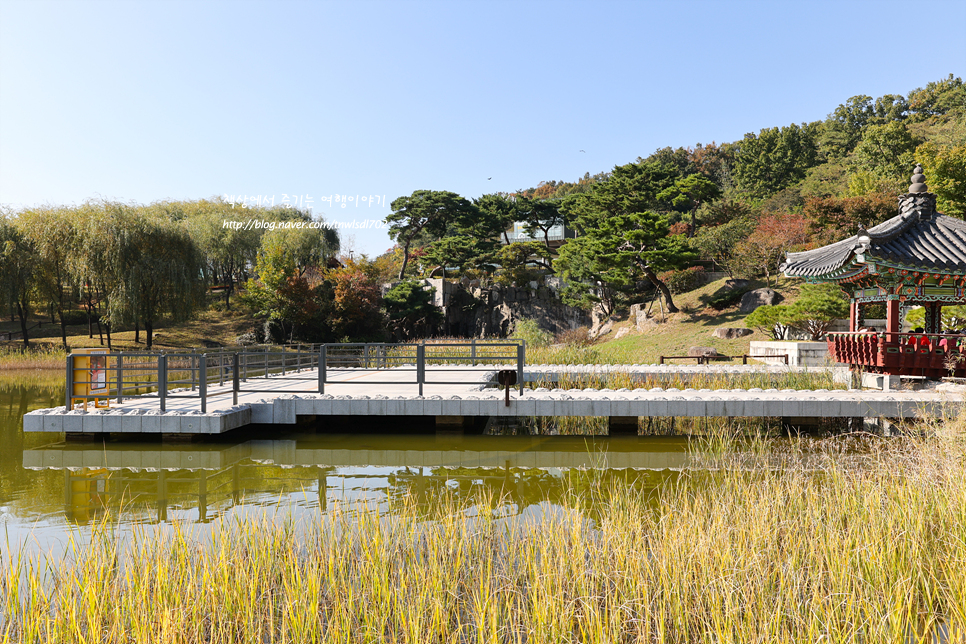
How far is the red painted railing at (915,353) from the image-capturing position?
856 cm

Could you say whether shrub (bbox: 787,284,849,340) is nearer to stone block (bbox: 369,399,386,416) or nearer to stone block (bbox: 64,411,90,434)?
stone block (bbox: 369,399,386,416)

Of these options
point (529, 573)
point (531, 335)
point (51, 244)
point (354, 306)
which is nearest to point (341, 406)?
point (529, 573)

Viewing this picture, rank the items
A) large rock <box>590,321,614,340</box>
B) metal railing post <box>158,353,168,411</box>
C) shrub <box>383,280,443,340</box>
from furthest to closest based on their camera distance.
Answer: shrub <box>383,280,443,340</box> < large rock <box>590,321,614,340</box> < metal railing post <box>158,353,168,411</box>

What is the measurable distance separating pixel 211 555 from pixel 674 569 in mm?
2271

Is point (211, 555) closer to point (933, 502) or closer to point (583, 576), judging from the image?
point (583, 576)

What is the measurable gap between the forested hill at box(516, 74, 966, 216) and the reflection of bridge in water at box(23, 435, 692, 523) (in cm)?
1655

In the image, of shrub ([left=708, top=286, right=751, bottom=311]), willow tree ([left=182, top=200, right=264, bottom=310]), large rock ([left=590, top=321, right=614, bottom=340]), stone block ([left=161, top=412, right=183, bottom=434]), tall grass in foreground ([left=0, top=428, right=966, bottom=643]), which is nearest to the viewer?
tall grass in foreground ([left=0, top=428, right=966, bottom=643])

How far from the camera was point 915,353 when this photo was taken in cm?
869

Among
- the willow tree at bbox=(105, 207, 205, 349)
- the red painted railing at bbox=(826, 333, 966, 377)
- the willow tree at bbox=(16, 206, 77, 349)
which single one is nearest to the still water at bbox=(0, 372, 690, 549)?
the red painted railing at bbox=(826, 333, 966, 377)

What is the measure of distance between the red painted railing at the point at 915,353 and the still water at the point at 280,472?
3.79m

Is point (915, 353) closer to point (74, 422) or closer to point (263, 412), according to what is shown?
point (263, 412)

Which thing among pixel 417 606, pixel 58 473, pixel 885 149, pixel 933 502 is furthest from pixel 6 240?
pixel 885 149

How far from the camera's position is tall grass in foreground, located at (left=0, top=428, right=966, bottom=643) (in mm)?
2365

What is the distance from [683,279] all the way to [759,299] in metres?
4.75
